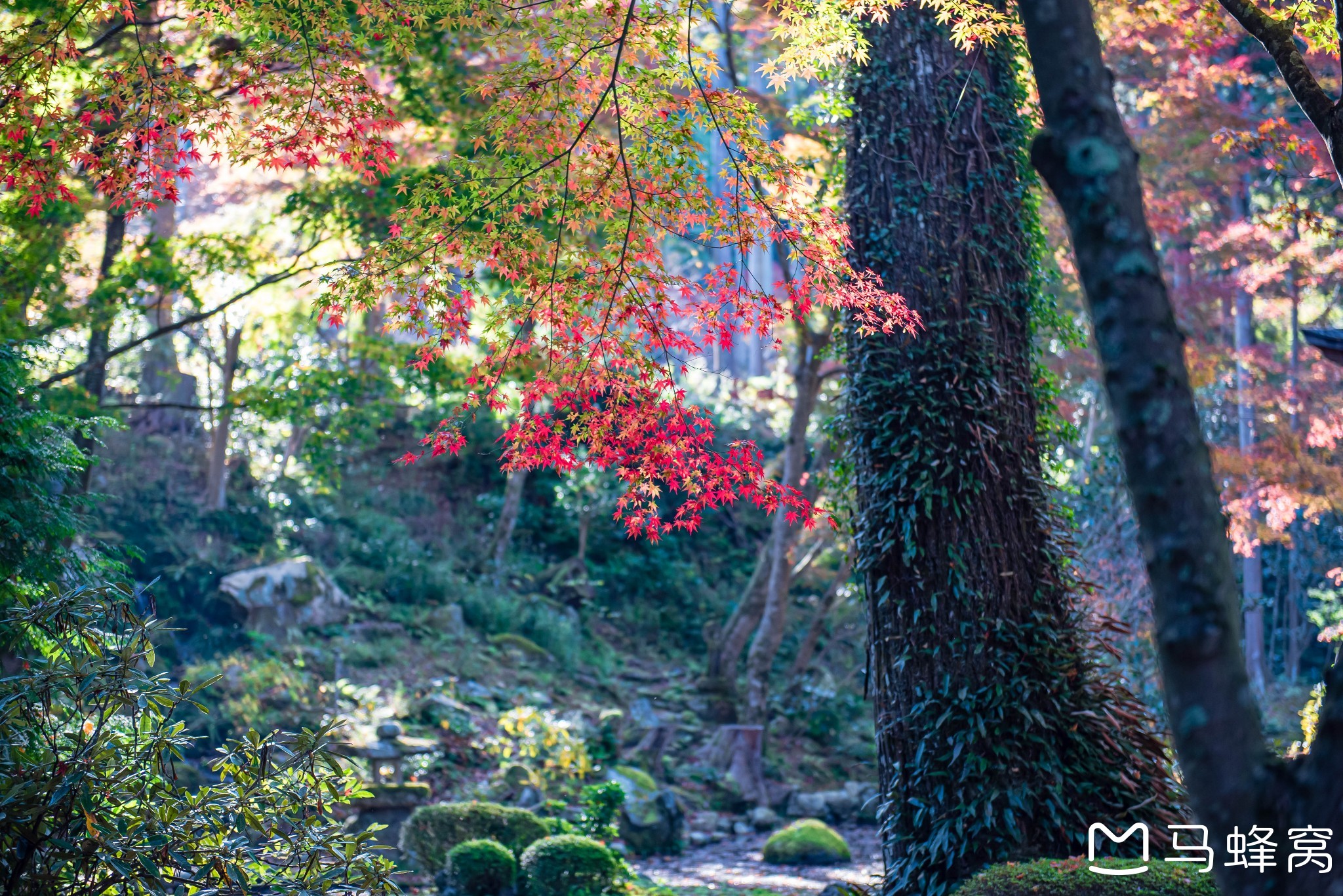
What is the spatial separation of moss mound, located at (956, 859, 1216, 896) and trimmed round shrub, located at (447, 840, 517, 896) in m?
3.30

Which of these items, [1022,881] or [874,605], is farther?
[874,605]

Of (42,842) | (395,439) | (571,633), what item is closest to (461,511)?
(395,439)

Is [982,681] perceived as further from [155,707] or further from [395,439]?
[395,439]

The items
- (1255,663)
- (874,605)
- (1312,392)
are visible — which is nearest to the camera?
(874,605)

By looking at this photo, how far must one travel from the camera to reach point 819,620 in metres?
11.6

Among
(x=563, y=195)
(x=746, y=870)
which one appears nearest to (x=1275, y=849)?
(x=563, y=195)

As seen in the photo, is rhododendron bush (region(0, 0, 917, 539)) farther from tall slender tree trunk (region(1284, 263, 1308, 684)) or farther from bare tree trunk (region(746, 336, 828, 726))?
tall slender tree trunk (region(1284, 263, 1308, 684))

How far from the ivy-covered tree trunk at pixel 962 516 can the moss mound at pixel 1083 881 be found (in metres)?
0.77

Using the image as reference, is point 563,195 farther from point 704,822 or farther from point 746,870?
point 704,822

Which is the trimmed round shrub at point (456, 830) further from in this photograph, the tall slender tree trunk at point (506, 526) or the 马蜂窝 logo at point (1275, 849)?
the tall slender tree trunk at point (506, 526)

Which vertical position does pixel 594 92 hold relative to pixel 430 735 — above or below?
above

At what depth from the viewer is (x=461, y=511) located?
13.8 metres

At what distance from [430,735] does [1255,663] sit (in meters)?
11.0

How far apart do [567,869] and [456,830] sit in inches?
37.6
